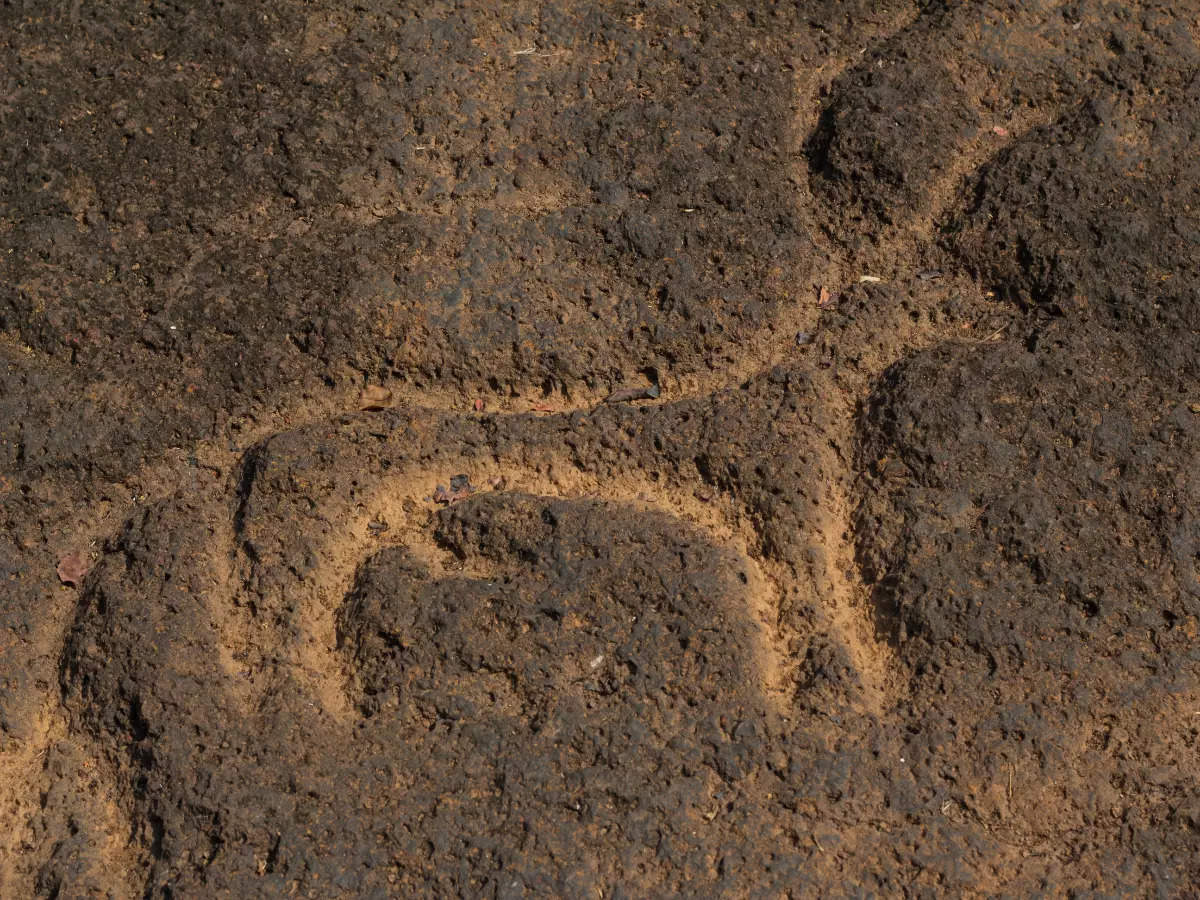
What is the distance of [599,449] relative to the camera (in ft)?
7.97

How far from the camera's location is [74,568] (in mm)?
2414

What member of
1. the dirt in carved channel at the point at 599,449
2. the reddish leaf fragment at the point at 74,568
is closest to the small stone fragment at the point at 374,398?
the dirt in carved channel at the point at 599,449

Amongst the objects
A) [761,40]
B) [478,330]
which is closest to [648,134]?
[761,40]

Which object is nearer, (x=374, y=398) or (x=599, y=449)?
(x=599, y=449)

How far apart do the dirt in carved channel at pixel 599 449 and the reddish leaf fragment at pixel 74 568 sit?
0.02m

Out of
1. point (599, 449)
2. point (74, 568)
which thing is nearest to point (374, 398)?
point (599, 449)

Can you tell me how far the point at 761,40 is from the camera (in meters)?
2.83

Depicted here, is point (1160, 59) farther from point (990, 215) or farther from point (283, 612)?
point (283, 612)

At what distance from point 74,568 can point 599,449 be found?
0.99 metres

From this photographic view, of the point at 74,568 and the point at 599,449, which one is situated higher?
the point at 599,449

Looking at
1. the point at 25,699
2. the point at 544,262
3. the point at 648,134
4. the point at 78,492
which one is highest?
the point at 648,134

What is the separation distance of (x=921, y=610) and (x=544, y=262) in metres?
0.99

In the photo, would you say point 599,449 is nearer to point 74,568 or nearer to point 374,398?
point 374,398

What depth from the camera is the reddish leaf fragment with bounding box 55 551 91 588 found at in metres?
2.40
